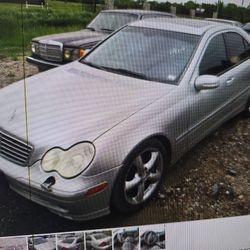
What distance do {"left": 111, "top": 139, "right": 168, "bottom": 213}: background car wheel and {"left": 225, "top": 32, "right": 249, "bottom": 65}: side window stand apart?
516mm

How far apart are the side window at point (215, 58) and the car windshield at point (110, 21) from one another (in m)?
0.33

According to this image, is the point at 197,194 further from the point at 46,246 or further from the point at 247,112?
the point at 46,246

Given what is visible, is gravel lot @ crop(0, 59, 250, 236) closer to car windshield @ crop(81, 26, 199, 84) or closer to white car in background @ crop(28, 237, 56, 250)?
white car in background @ crop(28, 237, 56, 250)

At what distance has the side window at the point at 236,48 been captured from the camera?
5.75 ft

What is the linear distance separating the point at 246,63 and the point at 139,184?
72cm

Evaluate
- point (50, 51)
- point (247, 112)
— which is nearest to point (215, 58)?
point (247, 112)

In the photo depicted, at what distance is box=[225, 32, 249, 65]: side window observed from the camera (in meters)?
1.75

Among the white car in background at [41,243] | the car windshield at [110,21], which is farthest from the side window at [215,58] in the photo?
the white car in background at [41,243]

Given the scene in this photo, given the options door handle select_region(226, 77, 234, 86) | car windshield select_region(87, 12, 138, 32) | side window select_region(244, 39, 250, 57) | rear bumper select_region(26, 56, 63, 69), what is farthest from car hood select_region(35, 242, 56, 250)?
side window select_region(244, 39, 250, 57)

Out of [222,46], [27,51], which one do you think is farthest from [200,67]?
[27,51]

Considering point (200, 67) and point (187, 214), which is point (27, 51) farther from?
point (187, 214)

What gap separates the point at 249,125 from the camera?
1.85m

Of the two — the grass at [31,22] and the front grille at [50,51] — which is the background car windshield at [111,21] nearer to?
Answer: the grass at [31,22]

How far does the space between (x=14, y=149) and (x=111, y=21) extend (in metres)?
0.58
